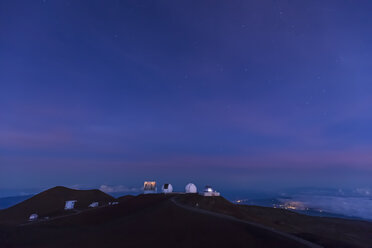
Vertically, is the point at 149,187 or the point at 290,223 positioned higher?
the point at 149,187

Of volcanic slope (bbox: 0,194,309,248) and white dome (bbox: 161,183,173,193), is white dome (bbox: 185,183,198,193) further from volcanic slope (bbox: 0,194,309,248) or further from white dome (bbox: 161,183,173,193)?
volcanic slope (bbox: 0,194,309,248)

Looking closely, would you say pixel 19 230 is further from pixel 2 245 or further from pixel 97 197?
pixel 97 197

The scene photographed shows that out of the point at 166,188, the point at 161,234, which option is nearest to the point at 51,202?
the point at 166,188

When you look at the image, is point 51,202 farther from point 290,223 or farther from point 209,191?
point 290,223

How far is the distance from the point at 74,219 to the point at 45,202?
4005 centimetres

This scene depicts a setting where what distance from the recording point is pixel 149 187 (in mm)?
65000

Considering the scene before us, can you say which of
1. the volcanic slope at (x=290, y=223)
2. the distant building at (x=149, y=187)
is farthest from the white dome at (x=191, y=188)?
the volcanic slope at (x=290, y=223)

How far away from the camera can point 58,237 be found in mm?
26469

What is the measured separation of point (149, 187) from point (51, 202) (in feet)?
109

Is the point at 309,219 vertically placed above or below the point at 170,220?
below

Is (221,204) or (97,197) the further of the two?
(97,197)

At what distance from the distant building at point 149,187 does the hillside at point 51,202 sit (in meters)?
15.2

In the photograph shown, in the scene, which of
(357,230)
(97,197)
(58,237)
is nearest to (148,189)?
(97,197)

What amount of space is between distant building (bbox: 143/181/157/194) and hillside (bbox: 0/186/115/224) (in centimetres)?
1518
